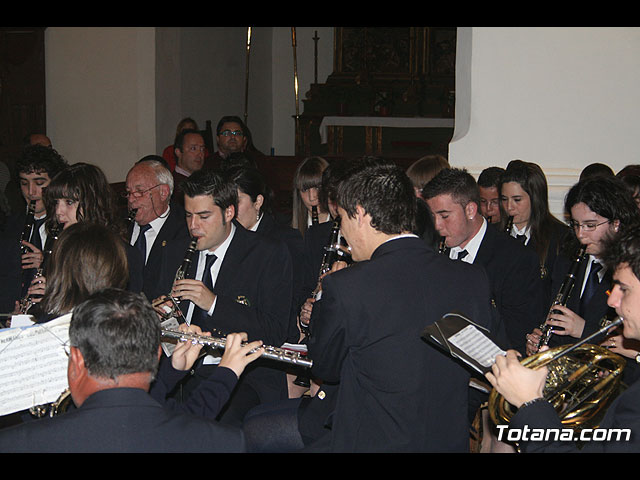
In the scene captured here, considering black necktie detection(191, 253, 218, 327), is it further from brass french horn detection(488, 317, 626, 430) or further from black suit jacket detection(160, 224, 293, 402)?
brass french horn detection(488, 317, 626, 430)

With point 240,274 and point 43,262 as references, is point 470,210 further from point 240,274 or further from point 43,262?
point 43,262

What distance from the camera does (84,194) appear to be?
13.8 ft

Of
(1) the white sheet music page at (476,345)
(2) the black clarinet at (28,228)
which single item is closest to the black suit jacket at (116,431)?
(1) the white sheet music page at (476,345)

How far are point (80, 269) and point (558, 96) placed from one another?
12.7 ft

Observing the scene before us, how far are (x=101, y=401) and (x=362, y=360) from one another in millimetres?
935

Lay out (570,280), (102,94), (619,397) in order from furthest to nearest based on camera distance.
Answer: (102,94) → (570,280) → (619,397)

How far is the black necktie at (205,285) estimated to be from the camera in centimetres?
367

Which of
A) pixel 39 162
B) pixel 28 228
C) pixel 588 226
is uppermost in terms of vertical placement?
pixel 39 162

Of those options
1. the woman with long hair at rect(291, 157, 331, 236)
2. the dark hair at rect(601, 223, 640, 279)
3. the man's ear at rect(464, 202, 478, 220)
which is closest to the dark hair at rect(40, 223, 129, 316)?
the dark hair at rect(601, 223, 640, 279)

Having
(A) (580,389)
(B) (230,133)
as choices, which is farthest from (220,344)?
(B) (230,133)

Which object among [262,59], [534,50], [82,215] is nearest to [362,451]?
[82,215]
